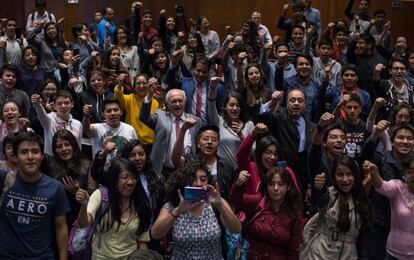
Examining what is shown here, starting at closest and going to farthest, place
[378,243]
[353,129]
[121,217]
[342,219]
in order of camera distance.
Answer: [121,217]
[342,219]
[378,243]
[353,129]

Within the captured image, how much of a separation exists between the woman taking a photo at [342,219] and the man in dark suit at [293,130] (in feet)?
3.92

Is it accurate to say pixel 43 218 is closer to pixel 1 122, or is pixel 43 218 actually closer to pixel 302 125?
pixel 1 122

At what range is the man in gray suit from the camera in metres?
5.41

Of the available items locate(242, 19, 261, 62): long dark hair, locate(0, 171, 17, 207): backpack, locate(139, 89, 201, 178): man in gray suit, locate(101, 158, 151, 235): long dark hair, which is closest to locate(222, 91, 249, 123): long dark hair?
locate(139, 89, 201, 178): man in gray suit

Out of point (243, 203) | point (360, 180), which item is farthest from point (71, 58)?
point (360, 180)

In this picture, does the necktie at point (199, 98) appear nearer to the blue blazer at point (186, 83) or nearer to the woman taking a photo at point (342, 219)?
the blue blazer at point (186, 83)

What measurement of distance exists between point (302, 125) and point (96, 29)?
6.06m

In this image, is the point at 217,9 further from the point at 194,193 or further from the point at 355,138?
the point at 194,193

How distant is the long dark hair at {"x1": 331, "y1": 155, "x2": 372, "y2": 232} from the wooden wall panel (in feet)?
30.3

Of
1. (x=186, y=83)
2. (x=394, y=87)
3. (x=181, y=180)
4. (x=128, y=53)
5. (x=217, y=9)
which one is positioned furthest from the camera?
(x=217, y=9)

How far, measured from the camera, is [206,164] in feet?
15.8

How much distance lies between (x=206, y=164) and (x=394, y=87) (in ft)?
10.0

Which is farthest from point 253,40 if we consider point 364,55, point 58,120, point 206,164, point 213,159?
point 206,164

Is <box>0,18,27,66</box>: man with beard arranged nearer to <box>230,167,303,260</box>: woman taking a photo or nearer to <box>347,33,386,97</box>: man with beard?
<box>347,33,386,97</box>: man with beard
